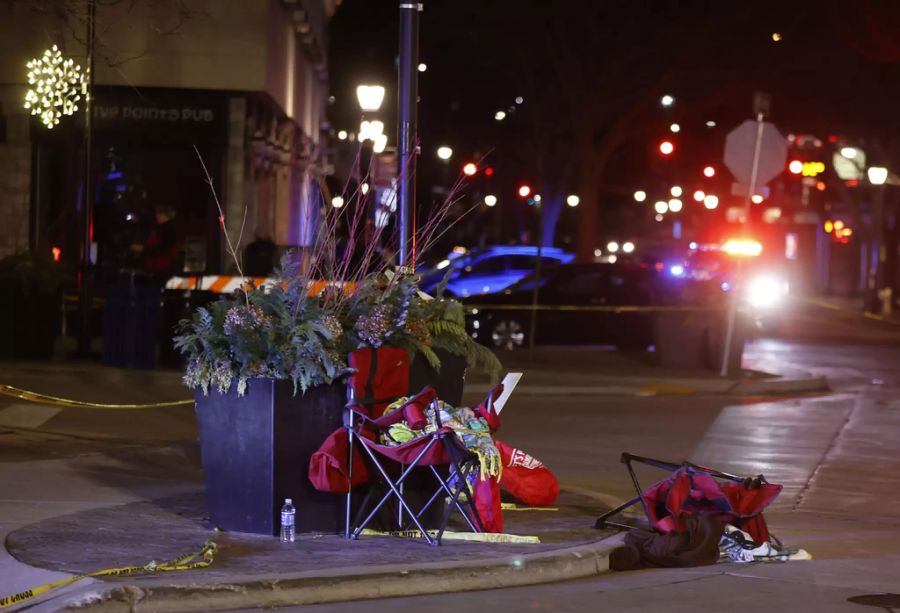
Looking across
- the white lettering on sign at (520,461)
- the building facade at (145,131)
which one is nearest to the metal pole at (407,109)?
the white lettering on sign at (520,461)

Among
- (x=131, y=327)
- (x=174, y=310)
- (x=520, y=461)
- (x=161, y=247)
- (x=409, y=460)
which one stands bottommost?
(x=520, y=461)

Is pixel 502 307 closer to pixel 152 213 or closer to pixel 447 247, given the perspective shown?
pixel 152 213

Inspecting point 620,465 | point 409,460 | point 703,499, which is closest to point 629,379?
point 620,465

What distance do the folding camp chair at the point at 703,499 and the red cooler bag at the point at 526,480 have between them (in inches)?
24.5

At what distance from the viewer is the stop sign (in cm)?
2089

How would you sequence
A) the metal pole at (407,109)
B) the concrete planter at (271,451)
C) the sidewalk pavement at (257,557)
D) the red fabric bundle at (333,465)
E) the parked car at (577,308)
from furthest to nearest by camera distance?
the parked car at (577,308)
the metal pole at (407,109)
the concrete planter at (271,451)
the red fabric bundle at (333,465)
the sidewalk pavement at (257,557)

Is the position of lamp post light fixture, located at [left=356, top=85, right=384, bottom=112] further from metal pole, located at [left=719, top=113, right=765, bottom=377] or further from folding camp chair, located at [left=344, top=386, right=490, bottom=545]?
folding camp chair, located at [left=344, top=386, right=490, bottom=545]

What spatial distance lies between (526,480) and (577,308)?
15.2 meters

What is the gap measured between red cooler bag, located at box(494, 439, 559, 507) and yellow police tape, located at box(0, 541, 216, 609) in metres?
2.10

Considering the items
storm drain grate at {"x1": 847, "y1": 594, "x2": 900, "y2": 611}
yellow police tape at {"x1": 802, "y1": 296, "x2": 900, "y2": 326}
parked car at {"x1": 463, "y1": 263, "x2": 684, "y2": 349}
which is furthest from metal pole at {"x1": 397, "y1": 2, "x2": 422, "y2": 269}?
yellow police tape at {"x1": 802, "y1": 296, "x2": 900, "y2": 326}

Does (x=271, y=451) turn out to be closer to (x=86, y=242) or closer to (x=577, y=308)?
(x=86, y=242)

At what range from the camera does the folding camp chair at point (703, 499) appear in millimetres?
9078

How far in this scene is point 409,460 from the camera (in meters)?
8.73

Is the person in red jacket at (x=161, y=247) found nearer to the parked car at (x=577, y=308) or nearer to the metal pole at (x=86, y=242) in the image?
the metal pole at (x=86, y=242)
